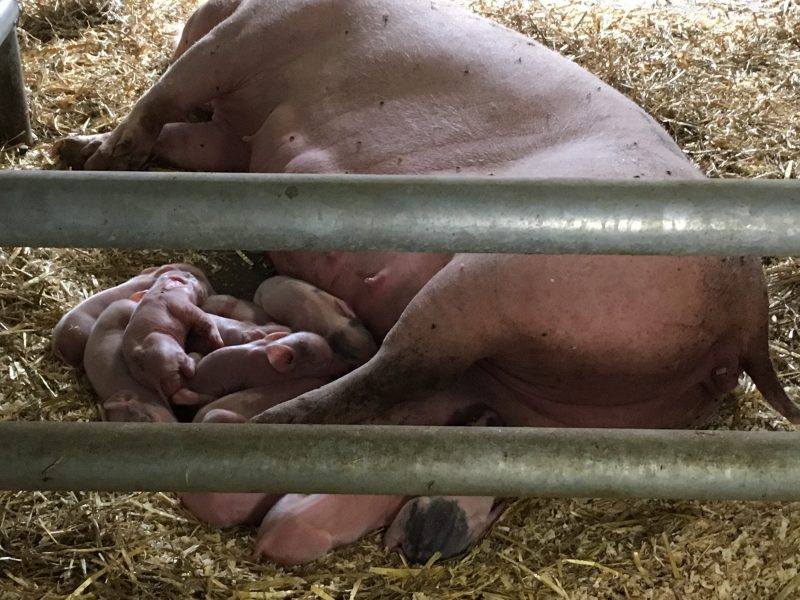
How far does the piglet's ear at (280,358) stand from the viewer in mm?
2408

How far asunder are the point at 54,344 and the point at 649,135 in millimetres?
1620

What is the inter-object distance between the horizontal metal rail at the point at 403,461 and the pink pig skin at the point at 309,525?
0.74 m

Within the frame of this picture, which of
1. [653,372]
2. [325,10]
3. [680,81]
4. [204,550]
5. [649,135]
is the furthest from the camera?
[680,81]

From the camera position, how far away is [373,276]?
2.63 metres

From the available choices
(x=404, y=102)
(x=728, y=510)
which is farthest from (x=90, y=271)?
(x=728, y=510)

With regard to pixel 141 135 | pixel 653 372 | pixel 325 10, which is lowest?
pixel 653 372

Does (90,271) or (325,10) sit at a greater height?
(325,10)

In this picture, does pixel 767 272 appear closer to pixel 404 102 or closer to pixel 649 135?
pixel 649 135

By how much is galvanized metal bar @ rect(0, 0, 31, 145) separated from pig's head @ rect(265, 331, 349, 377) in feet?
5.06

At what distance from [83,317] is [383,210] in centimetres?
172

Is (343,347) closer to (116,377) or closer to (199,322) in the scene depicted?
(199,322)

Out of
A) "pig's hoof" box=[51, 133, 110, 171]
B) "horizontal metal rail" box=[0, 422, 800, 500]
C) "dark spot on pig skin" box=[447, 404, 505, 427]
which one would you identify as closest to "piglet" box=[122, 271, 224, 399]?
"dark spot on pig skin" box=[447, 404, 505, 427]

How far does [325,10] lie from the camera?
3139 mm

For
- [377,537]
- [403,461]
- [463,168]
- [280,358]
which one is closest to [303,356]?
[280,358]
